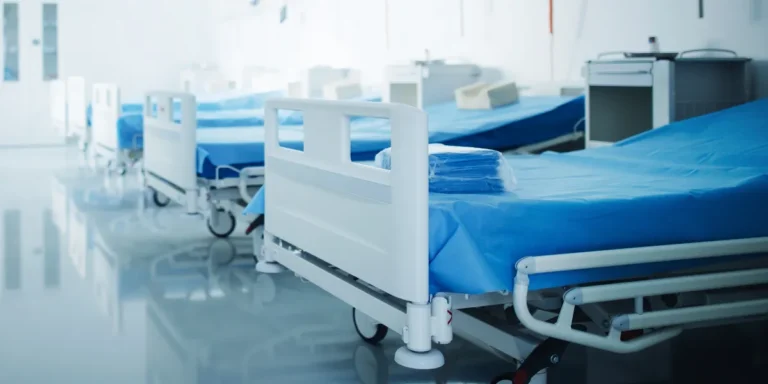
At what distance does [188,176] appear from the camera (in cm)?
452

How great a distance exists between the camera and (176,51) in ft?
39.9

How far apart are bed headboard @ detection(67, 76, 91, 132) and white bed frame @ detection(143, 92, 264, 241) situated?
2.88 m

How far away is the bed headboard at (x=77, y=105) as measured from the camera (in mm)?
7973

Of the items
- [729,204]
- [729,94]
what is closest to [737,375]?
[729,204]

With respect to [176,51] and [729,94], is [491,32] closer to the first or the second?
[729,94]

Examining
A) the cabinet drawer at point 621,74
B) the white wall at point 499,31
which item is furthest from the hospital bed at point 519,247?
the white wall at point 499,31

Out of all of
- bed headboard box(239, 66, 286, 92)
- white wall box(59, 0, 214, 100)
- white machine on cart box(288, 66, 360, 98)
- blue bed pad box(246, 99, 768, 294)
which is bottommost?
blue bed pad box(246, 99, 768, 294)

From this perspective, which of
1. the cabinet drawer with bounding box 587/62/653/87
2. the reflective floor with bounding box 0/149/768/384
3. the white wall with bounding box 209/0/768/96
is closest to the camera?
the reflective floor with bounding box 0/149/768/384

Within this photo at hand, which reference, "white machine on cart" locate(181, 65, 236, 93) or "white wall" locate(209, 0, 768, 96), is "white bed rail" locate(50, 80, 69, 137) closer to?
"white machine on cart" locate(181, 65, 236, 93)

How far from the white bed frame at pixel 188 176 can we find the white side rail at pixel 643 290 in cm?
260

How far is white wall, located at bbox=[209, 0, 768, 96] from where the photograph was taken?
175 inches

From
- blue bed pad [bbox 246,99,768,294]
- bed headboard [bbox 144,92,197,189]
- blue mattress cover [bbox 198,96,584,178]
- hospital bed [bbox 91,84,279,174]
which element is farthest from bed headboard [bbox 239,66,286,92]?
blue bed pad [bbox 246,99,768,294]

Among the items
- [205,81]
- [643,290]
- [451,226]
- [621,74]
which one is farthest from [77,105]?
[643,290]

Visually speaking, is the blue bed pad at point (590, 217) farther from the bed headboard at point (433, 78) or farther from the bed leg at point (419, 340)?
the bed headboard at point (433, 78)
